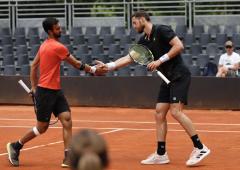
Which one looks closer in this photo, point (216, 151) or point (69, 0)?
point (216, 151)

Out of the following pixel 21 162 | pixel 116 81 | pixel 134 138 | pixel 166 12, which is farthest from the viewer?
pixel 166 12

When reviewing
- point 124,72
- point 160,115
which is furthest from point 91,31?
point 160,115

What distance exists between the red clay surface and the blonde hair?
6.89m

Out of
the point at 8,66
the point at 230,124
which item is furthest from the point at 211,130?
the point at 8,66

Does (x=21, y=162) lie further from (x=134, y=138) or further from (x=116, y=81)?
(x=116, y=81)

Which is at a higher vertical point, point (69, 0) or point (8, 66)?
point (69, 0)

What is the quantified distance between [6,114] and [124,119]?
3.40 metres

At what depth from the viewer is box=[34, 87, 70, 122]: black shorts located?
9.37 m

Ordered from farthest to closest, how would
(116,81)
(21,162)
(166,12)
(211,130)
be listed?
1. (166,12)
2. (116,81)
3. (211,130)
4. (21,162)

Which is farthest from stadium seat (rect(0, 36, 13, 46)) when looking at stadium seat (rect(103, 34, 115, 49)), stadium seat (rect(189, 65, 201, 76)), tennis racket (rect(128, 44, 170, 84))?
tennis racket (rect(128, 44, 170, 84))

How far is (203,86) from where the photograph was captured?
1900 centimetres

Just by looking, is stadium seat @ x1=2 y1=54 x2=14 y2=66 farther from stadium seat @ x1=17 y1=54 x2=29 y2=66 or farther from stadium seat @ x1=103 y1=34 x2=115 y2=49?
stadium seat @ x1=103 y1=34 x2=115 y2=49

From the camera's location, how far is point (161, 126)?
966 cm

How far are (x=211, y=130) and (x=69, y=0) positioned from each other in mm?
12716
